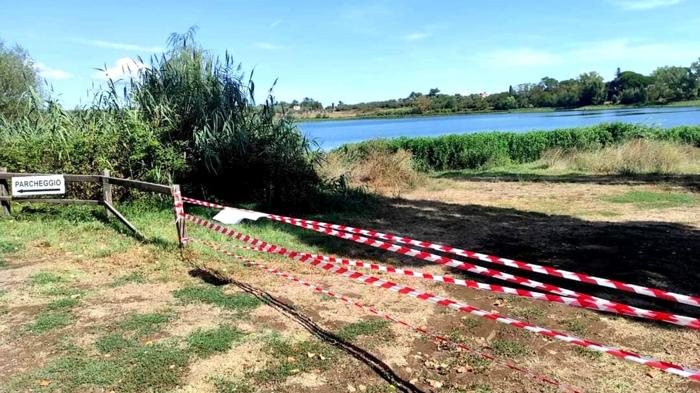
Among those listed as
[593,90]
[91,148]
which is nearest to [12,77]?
[91,148]

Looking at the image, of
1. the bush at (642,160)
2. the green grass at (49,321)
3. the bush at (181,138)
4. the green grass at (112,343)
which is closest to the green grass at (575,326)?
the green grass at (112,343)

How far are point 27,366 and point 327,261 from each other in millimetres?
3460

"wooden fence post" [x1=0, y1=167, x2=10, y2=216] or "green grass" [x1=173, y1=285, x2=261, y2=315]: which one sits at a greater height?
"wooden fence post" [x1=0, y1=167, x2=10, y2=216]

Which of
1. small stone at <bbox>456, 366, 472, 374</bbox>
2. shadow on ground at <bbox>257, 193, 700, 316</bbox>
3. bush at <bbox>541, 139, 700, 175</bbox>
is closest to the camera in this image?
small stone at <bbox>456, 366, 472, 374</bbox>

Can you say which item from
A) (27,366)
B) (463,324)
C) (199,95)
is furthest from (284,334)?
(199,95)

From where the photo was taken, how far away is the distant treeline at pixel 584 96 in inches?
3319

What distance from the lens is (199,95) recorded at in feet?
38.6

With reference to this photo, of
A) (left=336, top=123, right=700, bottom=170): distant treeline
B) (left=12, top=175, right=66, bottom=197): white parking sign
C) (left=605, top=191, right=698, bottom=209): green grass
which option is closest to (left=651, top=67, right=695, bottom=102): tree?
(left=336, top=123, right=700, bottom=170): distant treeline

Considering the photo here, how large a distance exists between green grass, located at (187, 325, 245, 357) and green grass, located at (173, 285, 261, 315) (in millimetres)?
497

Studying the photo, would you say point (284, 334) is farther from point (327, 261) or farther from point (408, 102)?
point (408, 102)

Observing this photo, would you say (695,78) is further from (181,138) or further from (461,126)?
(181,138)

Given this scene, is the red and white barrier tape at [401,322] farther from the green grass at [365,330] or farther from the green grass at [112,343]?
the green grass at [112,343]

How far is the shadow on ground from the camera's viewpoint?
6.59m

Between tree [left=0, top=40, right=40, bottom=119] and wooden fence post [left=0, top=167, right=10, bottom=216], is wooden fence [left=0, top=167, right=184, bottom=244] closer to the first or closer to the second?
wooden fence post [left=0, top=167, right=10, bottom=216]
